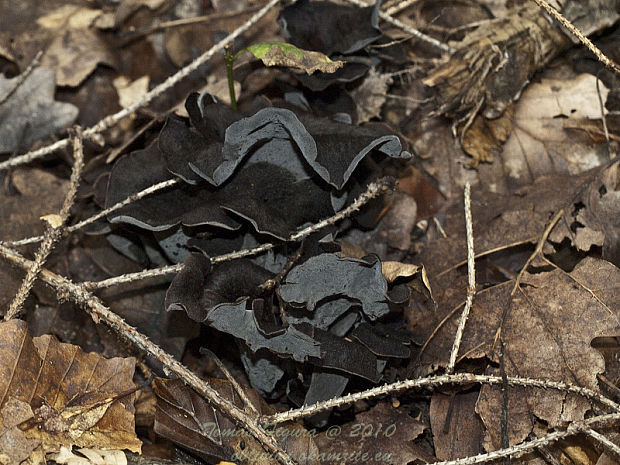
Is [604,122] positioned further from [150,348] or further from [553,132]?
[150,348]

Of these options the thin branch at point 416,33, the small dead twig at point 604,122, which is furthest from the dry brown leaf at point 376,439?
the thin branch at point 416,33

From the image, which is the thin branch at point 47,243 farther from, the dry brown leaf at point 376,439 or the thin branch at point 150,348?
the dry brown leaf at point 376,439

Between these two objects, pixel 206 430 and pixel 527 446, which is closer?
pixel 527 446

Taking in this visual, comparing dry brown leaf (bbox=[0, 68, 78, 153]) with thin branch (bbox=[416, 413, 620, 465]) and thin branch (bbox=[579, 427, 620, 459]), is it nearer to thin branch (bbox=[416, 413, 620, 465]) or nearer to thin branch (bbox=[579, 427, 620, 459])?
thin branch (bbox=[416, 413, 620, 465])

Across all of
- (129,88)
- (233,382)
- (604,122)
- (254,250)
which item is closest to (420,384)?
(233,382)

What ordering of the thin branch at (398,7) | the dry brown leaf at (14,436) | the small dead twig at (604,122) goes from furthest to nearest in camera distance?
the thin branch at (398,7) < the small dead twig at (604,122) < the dry brown leaf at (14,436)

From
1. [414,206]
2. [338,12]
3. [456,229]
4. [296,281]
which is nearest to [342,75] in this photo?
[338,12]

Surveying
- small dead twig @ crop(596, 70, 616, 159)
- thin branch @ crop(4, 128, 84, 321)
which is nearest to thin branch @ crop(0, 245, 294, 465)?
thin branch @ crop(4, 128, 84, 321)
